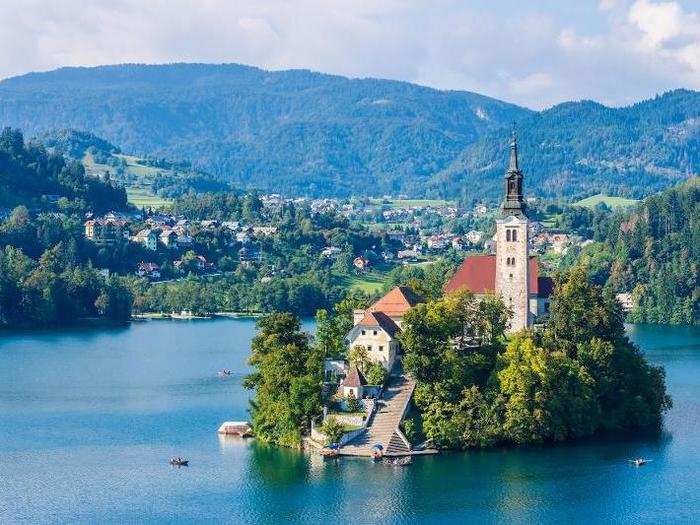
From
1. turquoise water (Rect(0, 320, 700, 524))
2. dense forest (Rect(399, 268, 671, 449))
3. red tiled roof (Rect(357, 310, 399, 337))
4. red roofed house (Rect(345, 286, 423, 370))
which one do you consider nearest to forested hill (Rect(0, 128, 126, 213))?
turquoise water (Rect(0, 320, 700, 524))

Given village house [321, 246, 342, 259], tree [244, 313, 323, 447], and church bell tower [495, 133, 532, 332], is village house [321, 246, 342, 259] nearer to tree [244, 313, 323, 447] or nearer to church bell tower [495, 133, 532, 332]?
church bell tower [495, 133, 532, 332]

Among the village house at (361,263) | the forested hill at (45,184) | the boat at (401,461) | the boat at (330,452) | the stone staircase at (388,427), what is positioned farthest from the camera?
the forested hill at (45,184)

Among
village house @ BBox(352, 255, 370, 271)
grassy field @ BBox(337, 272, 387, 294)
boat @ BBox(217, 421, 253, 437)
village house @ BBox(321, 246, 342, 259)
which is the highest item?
village house @ BBox(321, 246, 342, 259)

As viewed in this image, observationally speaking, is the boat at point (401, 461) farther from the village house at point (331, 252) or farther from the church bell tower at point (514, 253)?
the village house at point (331, 252)

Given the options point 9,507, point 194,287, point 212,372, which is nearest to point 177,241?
point 194,287

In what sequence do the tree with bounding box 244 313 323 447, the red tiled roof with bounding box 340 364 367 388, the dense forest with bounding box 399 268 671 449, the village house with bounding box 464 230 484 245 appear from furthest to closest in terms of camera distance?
the village house with bounding box 464 230 484 245 → the red tiled roof with bounding box 340 364 367 388 → the tree with bounding box 244 313 323 447 → the dense forest with bounding box 399 268 671 449

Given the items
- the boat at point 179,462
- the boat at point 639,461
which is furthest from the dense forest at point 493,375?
the boat at point 179,462
